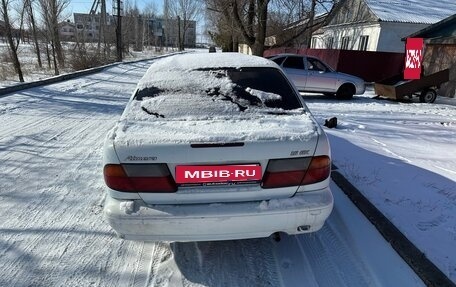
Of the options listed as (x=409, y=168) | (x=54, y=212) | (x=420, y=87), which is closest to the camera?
(x=54, y=212)

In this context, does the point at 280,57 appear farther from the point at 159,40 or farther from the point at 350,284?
the point at 159,40

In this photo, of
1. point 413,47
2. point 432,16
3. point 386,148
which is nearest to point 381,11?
point 432,16

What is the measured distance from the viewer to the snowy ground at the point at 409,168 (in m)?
3.00

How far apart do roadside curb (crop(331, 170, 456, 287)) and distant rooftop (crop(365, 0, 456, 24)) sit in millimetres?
20593

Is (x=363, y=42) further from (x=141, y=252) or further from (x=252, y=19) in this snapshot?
(x=141, y=252)

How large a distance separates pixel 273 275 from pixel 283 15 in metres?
18.1

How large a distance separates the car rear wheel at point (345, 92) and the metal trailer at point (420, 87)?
1243 millimetres

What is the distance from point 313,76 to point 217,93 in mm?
9928

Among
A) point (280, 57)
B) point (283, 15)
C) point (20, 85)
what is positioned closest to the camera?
point (20, 85)

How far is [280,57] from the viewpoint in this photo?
12.2 meters

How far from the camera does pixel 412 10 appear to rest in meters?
22.8

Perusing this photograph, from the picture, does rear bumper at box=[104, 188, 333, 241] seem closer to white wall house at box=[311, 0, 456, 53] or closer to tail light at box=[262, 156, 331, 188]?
tail light at box=[262, 156, 331, 188]

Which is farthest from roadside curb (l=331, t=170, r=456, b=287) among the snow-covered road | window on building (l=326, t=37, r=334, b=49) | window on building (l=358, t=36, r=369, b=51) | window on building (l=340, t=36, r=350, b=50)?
window on building (l=326, t=37, r=334, b=49)

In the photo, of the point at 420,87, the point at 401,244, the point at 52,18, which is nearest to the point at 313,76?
the point at 420,87
